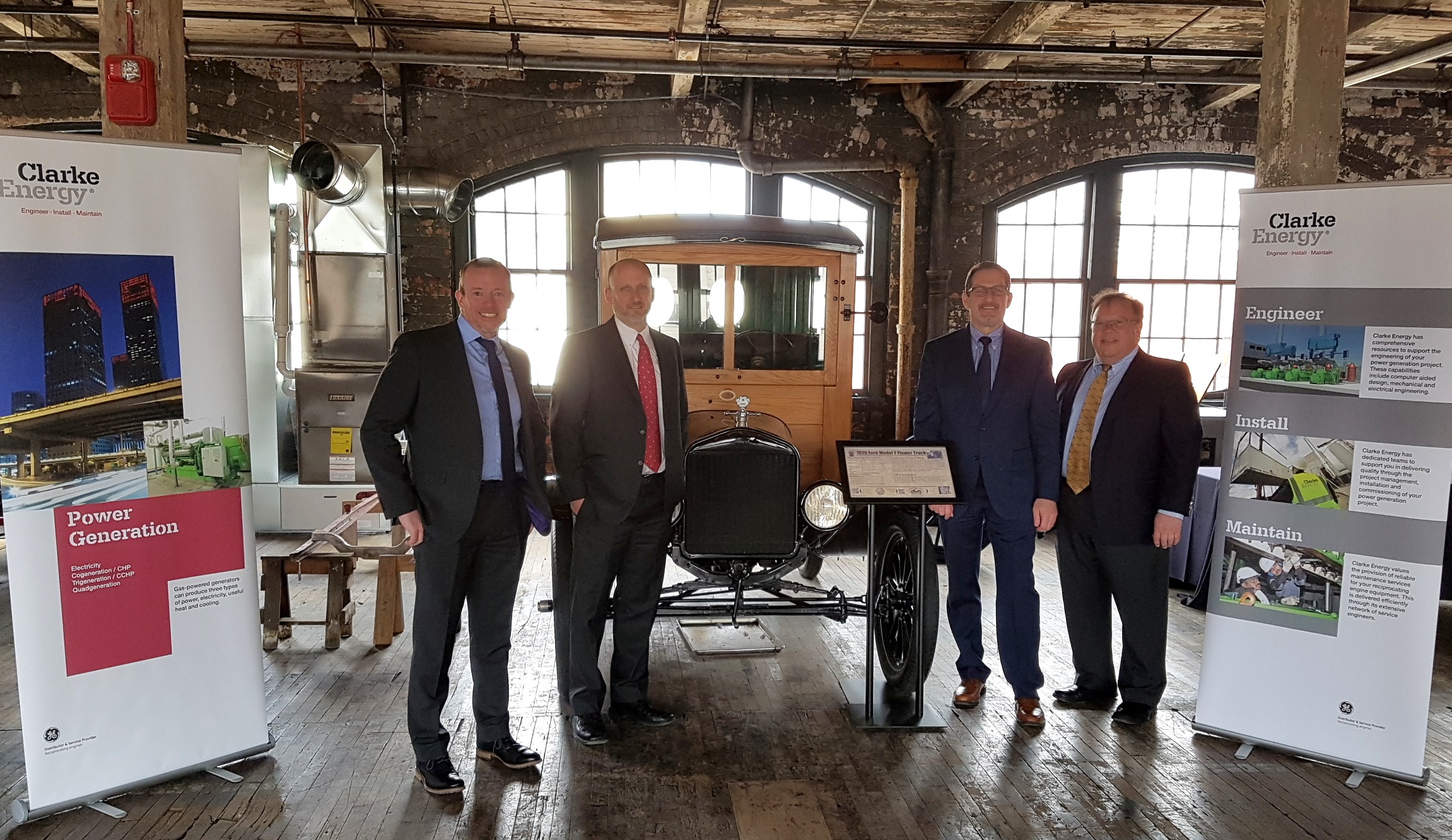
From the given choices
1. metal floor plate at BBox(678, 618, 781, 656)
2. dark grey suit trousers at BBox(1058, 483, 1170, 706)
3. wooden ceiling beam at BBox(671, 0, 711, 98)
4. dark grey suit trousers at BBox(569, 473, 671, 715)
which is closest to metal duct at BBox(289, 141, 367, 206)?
wooden ceiling beam at BBox(671, 0, 711, 98)

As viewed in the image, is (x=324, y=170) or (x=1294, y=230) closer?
(x=1294, y=230)

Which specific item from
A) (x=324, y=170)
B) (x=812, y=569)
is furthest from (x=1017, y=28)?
(x=324, y=170)

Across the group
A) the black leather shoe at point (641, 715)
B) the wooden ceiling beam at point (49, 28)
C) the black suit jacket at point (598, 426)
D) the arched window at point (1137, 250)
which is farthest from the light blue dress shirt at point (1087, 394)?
the wooden ceiling beam at point (49, 28)

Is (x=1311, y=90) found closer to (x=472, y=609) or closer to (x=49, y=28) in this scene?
(x=472, y=609)

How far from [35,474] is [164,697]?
0.79m

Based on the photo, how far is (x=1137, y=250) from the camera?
866cm

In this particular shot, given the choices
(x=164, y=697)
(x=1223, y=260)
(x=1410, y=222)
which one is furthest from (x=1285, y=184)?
(x=1223, y=260)

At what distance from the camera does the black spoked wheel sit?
11.5ft

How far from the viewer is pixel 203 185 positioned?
112 inches

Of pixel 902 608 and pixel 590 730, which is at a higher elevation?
pixel 902 608

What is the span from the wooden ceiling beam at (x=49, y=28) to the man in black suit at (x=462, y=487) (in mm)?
4952

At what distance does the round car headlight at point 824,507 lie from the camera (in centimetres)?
396

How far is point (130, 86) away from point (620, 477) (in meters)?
2.14

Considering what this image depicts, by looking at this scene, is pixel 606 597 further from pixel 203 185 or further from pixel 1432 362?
pixel 1432 362
